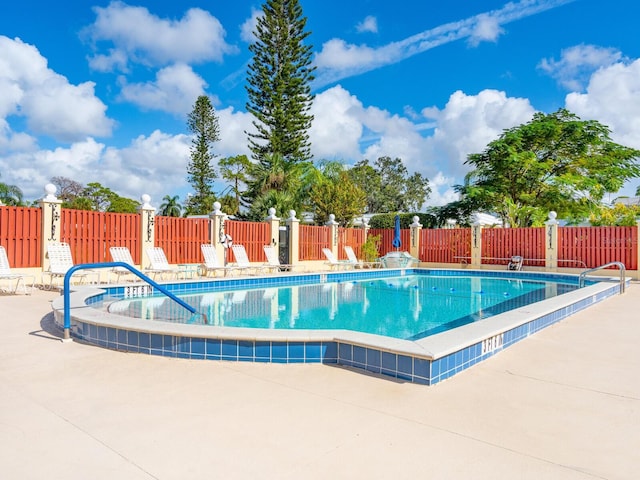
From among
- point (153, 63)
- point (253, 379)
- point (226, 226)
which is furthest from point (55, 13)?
point (253, 379)

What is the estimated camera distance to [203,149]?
31.5 meters

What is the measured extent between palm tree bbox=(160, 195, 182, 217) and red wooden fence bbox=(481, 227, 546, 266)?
26.1m

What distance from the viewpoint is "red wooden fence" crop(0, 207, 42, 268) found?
1030cm

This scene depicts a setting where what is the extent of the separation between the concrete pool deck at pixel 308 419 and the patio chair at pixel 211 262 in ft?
29.4

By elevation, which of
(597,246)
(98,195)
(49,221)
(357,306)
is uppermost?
(98,195)

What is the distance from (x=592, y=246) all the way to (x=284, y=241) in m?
11.1

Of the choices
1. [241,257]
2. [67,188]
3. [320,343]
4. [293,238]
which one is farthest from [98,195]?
[320,343]

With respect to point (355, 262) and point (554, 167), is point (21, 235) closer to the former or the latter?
point (355, 262)

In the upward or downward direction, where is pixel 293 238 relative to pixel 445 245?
upward

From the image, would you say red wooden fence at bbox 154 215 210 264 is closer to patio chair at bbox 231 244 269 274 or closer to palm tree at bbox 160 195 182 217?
Answer: patio chair at bbox 231 244 269 274

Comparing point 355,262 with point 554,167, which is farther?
point 554,167

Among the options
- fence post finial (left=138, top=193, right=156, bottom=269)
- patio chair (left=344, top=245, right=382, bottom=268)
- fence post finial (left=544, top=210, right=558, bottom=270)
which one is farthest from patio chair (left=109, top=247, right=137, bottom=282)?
fence post finial (left=544, top=210, right=558, bottom=270)

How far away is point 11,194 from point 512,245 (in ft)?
86.8

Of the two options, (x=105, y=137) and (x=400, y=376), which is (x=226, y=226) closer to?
(x=400, y=376)
